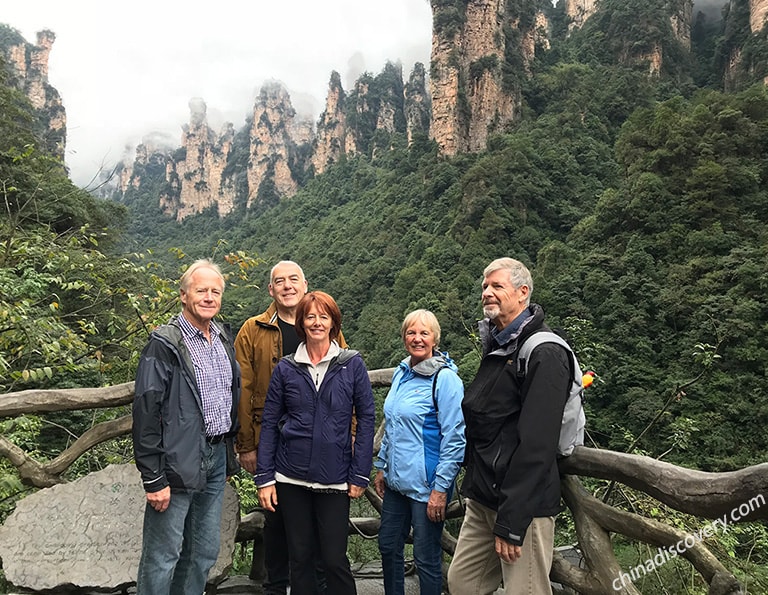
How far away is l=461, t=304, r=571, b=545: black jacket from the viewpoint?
152cm

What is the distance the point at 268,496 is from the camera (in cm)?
186

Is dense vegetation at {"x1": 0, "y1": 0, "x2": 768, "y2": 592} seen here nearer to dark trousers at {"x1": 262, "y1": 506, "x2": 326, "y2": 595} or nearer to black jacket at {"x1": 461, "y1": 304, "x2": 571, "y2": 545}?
black jacket at {"x1": 461, "y1": 304, "x2": 571, "y2": 545}

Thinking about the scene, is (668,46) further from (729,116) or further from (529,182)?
(729,116)

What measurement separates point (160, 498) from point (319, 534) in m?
0.59

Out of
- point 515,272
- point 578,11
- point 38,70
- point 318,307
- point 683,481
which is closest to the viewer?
point 683,481

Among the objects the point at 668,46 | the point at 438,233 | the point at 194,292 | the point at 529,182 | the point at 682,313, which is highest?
the point at 668,46

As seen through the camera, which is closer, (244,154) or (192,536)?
(192,536)

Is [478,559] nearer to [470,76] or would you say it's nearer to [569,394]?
[569,394]

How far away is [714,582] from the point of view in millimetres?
1353

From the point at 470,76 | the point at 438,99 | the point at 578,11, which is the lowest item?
the point at 438,99

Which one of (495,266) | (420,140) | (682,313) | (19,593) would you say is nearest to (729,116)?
(682,313)

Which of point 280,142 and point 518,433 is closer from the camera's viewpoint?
point 518,433

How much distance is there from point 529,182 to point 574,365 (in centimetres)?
3483

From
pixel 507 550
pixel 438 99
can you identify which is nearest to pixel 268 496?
pixel 507 550
